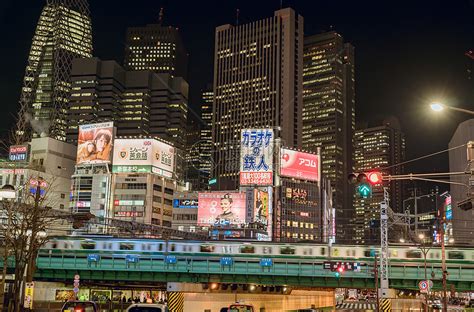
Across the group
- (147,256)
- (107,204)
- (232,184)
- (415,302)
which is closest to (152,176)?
(107,204)

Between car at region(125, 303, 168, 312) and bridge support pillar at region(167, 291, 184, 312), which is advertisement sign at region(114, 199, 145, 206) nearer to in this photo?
bridge support pillar at region(167, 291, 184, 312)

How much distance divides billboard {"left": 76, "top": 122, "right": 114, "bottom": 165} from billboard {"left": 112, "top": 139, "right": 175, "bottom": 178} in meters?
1.95

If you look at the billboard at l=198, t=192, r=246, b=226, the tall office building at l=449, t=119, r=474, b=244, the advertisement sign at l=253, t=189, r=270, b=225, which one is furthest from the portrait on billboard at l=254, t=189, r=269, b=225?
the tall office building at l=449, t=119, r=474, b=244

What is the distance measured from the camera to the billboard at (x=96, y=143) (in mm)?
123938

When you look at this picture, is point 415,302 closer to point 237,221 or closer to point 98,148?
point 237,221

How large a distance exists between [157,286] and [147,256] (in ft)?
45.4

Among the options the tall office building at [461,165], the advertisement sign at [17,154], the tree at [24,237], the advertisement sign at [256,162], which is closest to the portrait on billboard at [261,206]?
the advertisement sign at [256,162]

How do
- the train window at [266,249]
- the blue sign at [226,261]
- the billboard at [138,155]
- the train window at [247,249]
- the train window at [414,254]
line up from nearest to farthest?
1. the blue sign at [226,261]
2. the train window at [414,254]
3. the train window at [266,249]
4. the train window at [247,249]
5. the billboard at [138,155]

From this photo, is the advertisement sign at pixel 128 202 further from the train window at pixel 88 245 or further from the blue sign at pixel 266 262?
the blue sign at pixel 266 262

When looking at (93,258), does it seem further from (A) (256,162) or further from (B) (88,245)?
(A) (256,162)

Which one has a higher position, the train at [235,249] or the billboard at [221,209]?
the billboard at [221,209]

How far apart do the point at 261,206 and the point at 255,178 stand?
610cm

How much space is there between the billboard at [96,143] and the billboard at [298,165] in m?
40.3

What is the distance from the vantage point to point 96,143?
126438 mm
